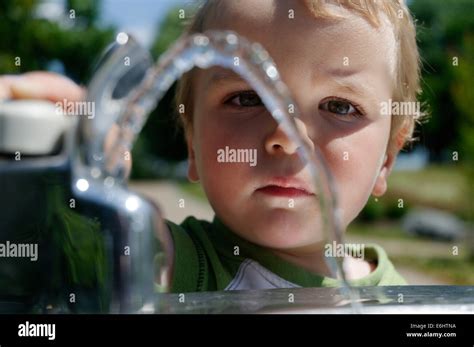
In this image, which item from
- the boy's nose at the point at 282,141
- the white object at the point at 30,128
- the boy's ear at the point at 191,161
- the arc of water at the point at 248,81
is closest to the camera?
the white object at the point at 30,128

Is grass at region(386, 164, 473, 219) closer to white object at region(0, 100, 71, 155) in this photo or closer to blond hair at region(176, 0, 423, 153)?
blond hair at region(176, 0, 423, 153)

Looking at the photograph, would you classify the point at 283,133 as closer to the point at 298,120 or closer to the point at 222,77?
the point at 298,120

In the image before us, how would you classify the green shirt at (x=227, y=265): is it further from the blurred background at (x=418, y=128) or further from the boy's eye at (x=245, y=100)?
the boy's eye at (x=245, y=100)

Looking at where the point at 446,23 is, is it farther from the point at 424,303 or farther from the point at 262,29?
the point at 424,303

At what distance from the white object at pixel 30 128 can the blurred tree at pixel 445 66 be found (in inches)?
29.3

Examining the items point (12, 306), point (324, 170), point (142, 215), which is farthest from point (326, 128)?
point (12, 306)

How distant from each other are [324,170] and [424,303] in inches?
12.0

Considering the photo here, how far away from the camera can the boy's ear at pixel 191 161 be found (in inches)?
67.7

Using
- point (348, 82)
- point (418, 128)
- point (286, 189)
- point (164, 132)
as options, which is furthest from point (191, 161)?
point (418, 128)

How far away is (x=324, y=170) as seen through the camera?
1648 millimetres

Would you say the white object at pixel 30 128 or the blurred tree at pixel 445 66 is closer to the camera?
the white object at pixel 30 128

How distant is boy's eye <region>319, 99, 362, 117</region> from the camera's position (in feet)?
5.42

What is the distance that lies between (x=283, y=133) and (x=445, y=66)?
398mm

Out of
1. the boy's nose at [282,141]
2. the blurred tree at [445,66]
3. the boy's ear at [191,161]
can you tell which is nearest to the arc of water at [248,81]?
the boy's nose at [282,141]
